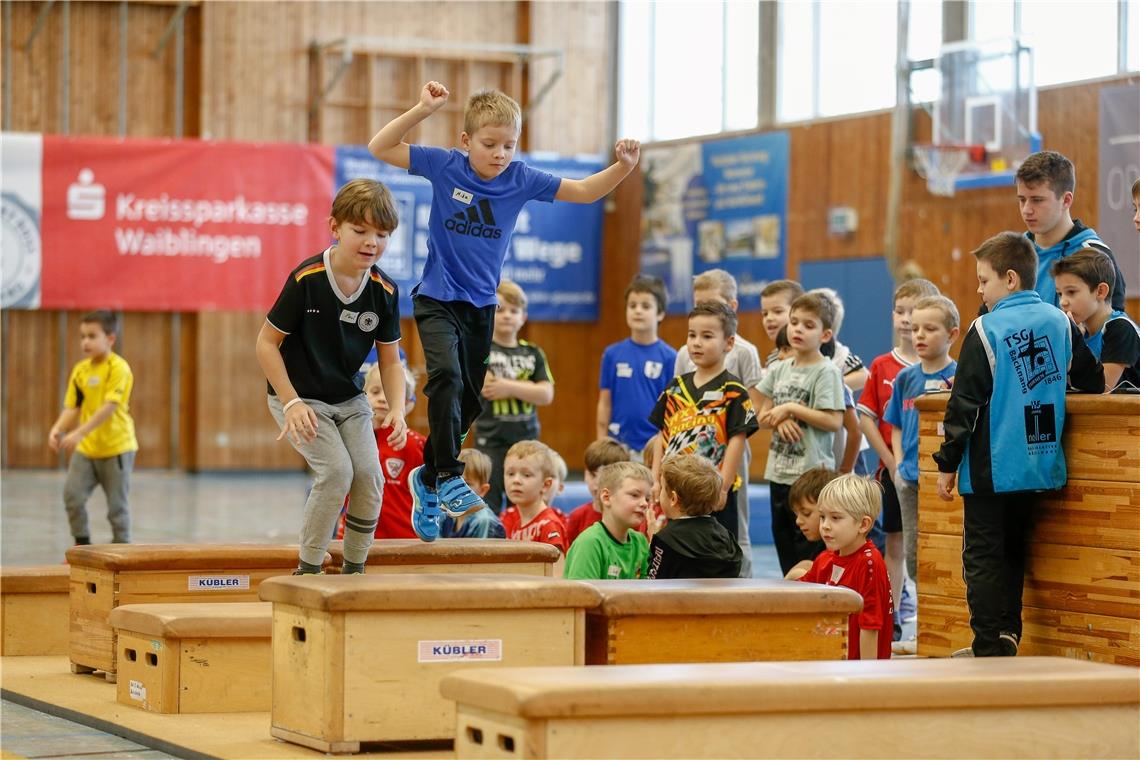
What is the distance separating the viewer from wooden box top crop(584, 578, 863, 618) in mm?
4484

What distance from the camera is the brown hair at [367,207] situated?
185 inches

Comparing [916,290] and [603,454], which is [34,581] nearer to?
[603,454]

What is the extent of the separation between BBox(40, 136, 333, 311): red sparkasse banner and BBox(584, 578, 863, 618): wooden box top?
540 inches

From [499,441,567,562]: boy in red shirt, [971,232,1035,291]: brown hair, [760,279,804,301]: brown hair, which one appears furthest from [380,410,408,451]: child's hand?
[760,279,804,301]: brown hair

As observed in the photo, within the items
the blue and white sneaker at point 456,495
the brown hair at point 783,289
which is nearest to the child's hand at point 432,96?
the blue and white sneaker at point 456,495

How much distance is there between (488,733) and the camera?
3496mm

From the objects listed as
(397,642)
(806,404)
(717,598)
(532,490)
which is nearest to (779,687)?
(717,598)

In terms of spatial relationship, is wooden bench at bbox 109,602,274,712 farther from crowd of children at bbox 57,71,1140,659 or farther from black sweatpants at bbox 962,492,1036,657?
black sweatpants at bbox 962,492,1036,657

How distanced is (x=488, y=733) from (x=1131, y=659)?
7.54 feet

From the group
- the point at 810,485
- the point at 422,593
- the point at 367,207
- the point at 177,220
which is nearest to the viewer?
the point at 422,593

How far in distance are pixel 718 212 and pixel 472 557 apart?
496 inches

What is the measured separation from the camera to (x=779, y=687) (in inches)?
137

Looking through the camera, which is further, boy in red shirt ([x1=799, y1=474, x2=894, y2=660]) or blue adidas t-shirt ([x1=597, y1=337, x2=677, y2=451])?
blue adidas t-shirt ([x1=597, y1=337, x2=677, y2=451])

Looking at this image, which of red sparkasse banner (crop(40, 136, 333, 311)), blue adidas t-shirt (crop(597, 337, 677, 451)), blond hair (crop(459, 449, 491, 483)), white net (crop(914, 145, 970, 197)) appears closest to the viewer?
blond hair (crop(459, 449, 491, 483))
